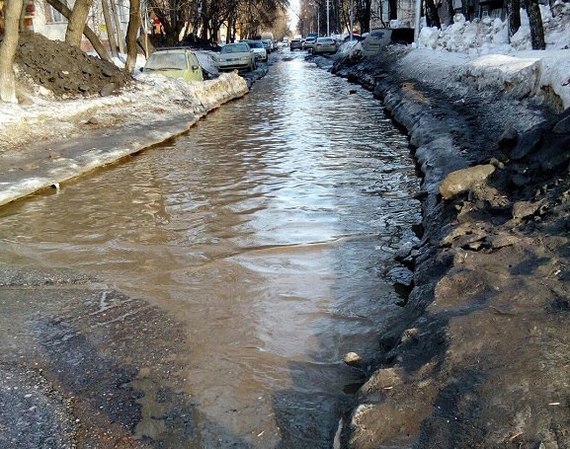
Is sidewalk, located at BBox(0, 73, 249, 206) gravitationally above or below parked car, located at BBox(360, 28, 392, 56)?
below

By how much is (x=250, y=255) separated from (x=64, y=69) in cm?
1166

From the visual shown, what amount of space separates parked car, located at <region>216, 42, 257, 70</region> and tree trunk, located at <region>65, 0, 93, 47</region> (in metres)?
14.3

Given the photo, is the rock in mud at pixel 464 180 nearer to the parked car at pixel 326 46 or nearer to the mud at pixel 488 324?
the mud at pixel 488 324

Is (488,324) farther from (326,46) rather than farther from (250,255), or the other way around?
(326,46)

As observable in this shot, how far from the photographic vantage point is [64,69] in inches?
627

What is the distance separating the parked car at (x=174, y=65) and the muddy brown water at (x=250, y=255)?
7.09 meters

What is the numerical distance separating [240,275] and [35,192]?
15.8ft

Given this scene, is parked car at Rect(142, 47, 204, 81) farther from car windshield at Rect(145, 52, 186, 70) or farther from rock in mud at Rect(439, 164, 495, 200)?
rock in mud at Rect(439, 164, 495, 200)

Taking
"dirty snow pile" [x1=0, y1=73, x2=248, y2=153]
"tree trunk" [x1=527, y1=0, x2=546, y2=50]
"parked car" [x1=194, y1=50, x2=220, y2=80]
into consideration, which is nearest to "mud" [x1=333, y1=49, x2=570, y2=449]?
"dirty snow pile" [x1=0, y1=73, x2=248, y2=153]

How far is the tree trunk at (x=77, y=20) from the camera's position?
17328 millimetres

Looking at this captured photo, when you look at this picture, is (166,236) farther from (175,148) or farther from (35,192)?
(175,148)

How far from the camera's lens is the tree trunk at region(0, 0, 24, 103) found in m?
12.7

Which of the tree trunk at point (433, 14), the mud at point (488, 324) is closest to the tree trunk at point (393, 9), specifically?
the tree trunk at point (433, 14)

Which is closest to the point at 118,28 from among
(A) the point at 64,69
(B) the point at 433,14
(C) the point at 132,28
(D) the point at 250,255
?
(C) the point at 132,28
